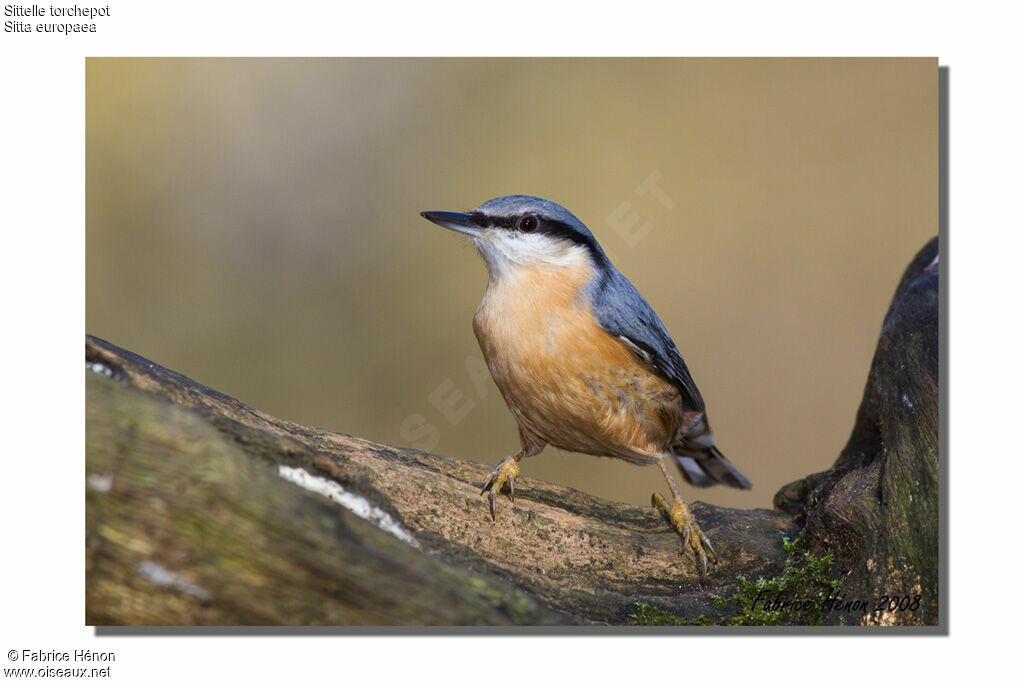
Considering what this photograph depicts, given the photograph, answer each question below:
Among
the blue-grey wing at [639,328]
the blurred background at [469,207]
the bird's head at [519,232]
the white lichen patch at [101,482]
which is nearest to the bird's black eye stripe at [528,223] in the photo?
the bird's head at [519,232]

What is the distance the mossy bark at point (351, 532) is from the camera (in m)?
2.45

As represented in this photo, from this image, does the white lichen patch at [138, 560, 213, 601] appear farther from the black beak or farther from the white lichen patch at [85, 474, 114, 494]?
the black beak

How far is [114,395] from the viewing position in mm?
2650

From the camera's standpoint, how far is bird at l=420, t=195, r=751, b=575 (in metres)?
3.47

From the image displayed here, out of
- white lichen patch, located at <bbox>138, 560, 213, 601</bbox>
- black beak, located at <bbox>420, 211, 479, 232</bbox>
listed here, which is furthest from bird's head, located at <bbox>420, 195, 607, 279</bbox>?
white lichen patch, located at <bbox>138, 560, 213, 601</bbox>

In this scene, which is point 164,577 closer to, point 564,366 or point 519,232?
point 564,366

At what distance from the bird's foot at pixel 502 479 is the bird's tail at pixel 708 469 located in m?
1.31

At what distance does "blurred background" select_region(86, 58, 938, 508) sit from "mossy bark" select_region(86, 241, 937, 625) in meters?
0.99

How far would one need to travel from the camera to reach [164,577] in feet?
7.92

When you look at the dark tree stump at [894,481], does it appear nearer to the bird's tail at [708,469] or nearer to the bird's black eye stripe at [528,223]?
the bird's tail at [708,469]

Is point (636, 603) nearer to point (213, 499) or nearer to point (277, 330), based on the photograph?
point (213, 499)

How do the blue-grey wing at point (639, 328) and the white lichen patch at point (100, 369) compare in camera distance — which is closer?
the white lichen patch at point (100, 369)

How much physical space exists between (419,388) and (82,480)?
298cm

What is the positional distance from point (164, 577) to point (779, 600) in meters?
2.37
